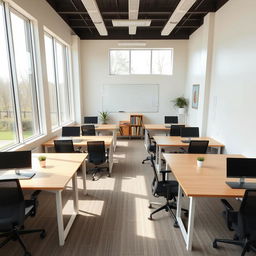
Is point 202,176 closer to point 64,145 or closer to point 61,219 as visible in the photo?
point 61,219

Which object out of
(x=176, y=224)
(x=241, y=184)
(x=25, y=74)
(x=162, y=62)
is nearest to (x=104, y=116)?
(x=162, y=62)

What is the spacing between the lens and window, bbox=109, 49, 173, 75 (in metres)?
7.98

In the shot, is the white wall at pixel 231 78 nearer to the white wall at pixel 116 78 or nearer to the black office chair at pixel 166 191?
the black office chair at pixel 166 191

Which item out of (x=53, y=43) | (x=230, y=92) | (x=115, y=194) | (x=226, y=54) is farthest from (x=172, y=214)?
(x=53, y=43)

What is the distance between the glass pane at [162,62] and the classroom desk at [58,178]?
5.78 metres

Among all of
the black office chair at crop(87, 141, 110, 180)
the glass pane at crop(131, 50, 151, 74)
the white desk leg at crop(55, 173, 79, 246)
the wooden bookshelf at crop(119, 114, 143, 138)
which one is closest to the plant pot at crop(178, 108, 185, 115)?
the wooden bookshelf at crop(119, 114, 143, 138)

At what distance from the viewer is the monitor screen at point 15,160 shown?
2586 mm

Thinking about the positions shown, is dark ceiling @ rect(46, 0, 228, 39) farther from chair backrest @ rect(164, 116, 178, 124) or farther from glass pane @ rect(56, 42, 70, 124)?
chair backrest @ rect(164, 116, 178, 124)

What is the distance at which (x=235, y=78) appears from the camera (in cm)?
409

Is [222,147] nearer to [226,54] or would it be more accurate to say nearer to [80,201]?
[226,54]

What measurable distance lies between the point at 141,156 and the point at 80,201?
285 centimetres

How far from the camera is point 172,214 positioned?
3059mm

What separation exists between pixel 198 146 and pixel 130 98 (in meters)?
4.54

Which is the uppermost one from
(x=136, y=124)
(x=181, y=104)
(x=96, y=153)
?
(x=181, y=104)
